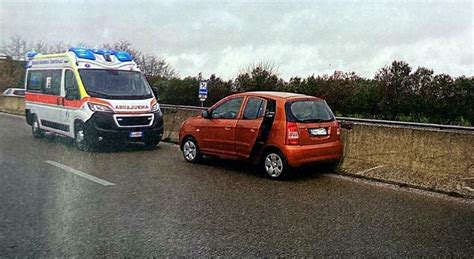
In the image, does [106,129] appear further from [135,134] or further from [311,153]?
[311,153]

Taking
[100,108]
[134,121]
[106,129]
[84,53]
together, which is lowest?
[106,129]

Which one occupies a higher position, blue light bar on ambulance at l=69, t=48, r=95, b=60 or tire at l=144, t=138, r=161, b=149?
blue light bar on ambulance at l=69, t=48, r=95, b=60

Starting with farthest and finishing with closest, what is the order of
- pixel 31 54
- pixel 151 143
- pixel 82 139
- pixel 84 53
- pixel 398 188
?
pixel 31 54
pixel 151 143
pixel 84 53
pixel 82 139
pixel 398 188

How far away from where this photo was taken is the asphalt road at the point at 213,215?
4645 millimetres

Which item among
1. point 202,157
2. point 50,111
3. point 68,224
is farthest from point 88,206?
point 50,111

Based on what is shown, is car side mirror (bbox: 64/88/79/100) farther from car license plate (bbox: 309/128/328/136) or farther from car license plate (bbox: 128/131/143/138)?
car license plate (bbox: 309/128/328/136)

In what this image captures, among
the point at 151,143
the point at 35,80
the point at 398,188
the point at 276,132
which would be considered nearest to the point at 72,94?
the point at 151,143

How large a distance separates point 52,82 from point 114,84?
2.21 metres

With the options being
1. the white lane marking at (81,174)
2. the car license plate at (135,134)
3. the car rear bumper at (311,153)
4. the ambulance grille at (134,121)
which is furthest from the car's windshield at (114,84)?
the car rear bumper at (311,153)

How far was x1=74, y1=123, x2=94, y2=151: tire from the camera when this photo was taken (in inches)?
450

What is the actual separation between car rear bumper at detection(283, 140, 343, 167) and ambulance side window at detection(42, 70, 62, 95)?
7.32m

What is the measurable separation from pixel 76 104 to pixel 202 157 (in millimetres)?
3894

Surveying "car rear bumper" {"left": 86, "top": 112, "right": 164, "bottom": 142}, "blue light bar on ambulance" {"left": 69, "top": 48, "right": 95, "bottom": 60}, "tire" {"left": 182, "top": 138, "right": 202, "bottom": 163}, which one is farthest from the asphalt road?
"blue light bar on ambulance" {"left": 69, "top": 48, "right": 95, "bottom": 60}

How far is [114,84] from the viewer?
11844mm
